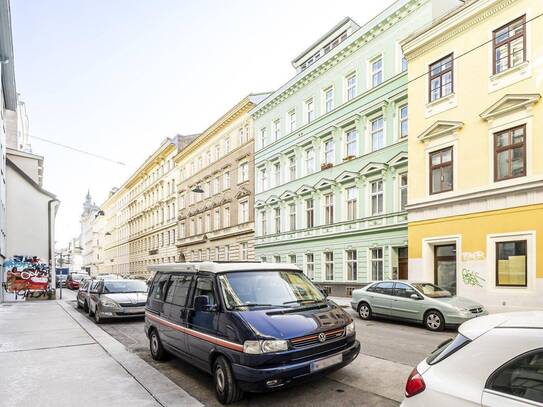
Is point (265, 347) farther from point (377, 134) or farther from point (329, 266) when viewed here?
point (329, 266)

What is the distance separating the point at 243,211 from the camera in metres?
33.2

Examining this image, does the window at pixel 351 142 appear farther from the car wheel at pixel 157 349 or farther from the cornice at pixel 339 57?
the car wheel at pixel 157 349

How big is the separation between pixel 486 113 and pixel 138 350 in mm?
13942

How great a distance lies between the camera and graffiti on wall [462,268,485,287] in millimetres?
14414

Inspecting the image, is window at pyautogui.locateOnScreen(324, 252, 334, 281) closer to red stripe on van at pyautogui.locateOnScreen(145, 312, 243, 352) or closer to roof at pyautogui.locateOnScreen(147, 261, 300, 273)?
red stripe on van at pyautogui.locateOnScreen(145, 312, 243, 352)

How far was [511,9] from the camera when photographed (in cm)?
1415

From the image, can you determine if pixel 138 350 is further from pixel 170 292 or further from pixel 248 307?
pixel 248 307

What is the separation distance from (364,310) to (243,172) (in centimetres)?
2200

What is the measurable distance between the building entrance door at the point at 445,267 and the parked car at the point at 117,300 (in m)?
11.7

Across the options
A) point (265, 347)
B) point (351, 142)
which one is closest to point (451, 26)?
point (351, 142)

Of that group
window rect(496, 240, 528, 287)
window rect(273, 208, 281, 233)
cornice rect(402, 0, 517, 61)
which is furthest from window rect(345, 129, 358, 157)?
window rect(496, 240, 528, 287)

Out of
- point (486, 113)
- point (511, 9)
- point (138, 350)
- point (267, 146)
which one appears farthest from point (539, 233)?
point (267, 146)

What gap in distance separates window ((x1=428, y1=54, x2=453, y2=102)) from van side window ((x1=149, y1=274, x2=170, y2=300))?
13963 millimetres

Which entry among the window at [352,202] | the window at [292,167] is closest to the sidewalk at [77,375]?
the window at [352,202]
